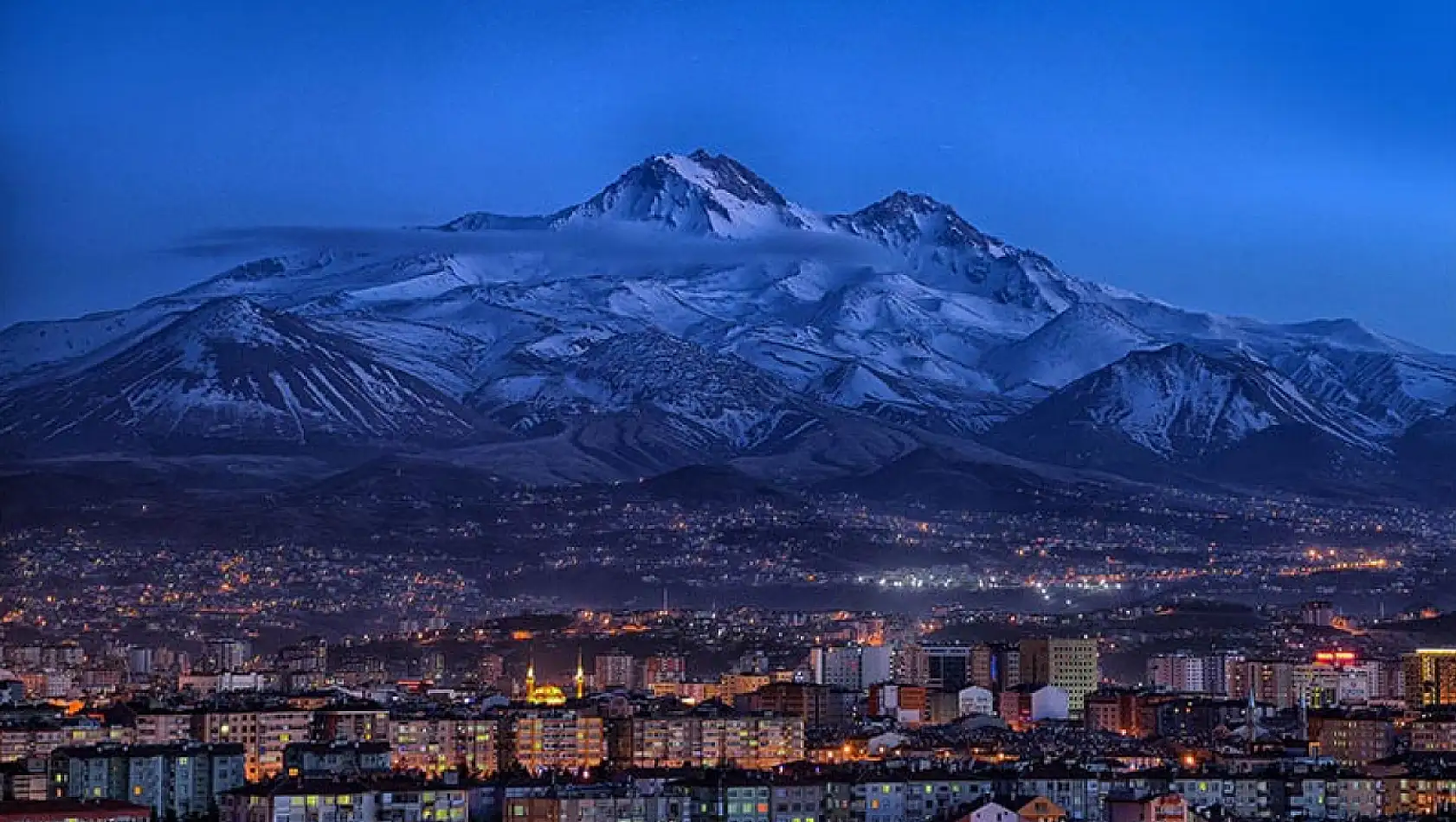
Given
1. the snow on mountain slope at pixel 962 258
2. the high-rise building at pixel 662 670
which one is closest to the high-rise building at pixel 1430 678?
the high-rise building at pixel 662 670

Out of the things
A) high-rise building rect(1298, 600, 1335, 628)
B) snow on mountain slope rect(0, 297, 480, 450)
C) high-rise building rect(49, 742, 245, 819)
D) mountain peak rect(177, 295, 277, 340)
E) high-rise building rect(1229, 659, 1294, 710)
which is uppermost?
mountain peak rect(177, 295, 277, 340)

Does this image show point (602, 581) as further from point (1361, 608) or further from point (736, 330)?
point (736, 330)

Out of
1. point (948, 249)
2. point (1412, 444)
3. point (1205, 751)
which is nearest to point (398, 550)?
point (1412, 444)

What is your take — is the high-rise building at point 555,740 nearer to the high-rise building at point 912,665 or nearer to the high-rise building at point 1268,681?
the high-rise building at point 1268,681

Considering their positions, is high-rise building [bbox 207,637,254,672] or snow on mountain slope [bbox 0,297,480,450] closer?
high-rise building [bbox 207,637,254,672]

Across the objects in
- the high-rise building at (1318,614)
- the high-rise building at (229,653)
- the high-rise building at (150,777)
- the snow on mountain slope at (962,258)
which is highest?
the snow on mountain slope at (962,258)

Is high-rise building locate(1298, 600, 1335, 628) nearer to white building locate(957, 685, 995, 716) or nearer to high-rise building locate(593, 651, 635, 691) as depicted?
high-rise building locate(593, 651, 635, 691)

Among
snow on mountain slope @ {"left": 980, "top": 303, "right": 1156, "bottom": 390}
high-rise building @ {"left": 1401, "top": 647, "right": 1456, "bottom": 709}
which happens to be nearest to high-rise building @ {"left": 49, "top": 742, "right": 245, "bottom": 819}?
high-rise building @ {"left": 1401, "top": 647, "right": 1456, "bottom": 709}

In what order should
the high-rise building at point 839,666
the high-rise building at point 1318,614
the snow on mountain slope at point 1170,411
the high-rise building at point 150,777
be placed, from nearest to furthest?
the high-rise building at point 150,777 < the high-rise building at point 839,666 < the high-rise building at point 1318,614 < the snow on mountain slope at point 1170,411
